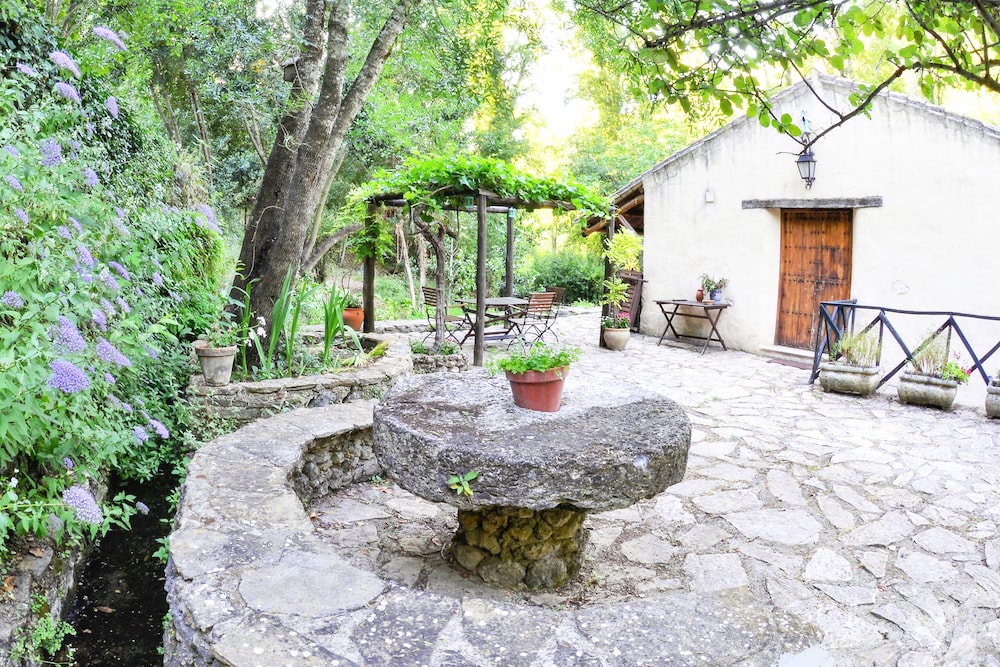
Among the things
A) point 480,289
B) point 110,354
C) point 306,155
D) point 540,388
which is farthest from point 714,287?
point 110,354

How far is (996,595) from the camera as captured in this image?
2.91 m

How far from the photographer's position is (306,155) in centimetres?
498

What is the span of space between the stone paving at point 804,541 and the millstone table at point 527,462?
0.13m

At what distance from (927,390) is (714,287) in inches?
143

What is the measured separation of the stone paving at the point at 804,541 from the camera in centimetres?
256

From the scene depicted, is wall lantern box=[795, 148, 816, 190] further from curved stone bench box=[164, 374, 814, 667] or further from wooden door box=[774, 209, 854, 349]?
curved stone bench box=[164, 374, 814, 667]

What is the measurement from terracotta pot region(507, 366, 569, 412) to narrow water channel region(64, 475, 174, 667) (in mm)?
1684

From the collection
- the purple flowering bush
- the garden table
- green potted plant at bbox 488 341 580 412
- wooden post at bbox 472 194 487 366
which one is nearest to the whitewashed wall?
the garden table

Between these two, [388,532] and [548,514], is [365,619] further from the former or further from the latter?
[388,532]

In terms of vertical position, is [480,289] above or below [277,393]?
above

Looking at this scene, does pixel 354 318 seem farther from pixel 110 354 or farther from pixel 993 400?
pixel 993 400

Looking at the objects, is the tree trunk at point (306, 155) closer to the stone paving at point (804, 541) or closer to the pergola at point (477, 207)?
the pergola at point (477, 207)

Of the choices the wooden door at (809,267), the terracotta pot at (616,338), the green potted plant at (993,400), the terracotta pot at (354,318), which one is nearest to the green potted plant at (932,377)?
the green potted plant at (993,400)

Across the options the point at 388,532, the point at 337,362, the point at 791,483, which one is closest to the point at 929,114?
the point at 791,483
